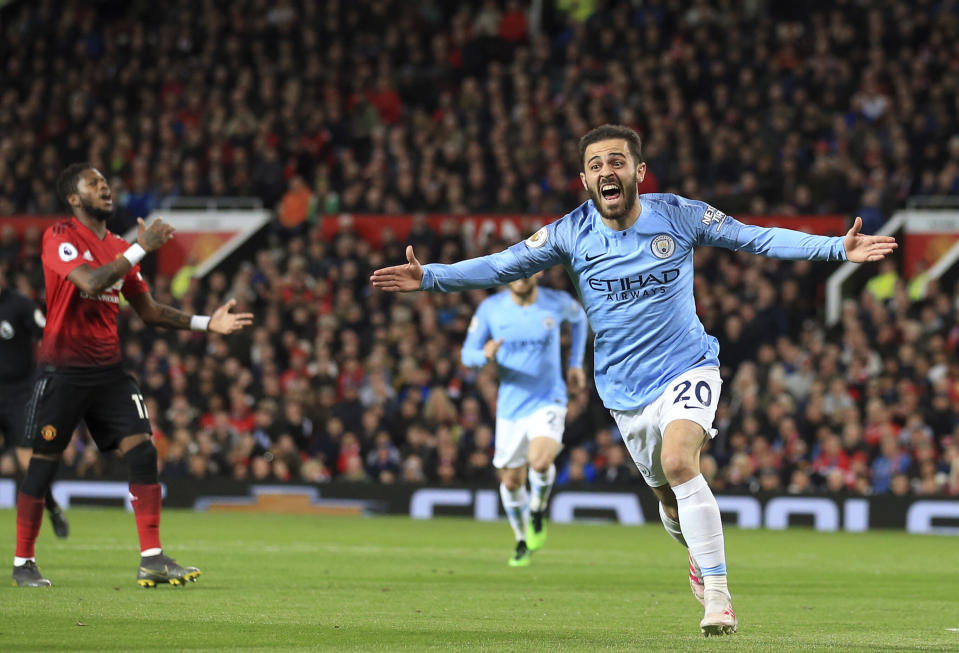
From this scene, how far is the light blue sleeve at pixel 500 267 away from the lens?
7867 mm

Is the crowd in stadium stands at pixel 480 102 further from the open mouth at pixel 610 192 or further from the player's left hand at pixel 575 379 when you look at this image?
the open mouth at pixel 610 192

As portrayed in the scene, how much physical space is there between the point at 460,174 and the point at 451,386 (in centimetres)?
510

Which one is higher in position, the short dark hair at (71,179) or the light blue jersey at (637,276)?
the short dark hair at (71,179)

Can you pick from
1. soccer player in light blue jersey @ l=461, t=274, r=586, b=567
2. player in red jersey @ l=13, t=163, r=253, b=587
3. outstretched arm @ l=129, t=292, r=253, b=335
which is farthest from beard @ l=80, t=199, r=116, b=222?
soccer player in light blue jersey @ l=461, t=274, r=586, b=567

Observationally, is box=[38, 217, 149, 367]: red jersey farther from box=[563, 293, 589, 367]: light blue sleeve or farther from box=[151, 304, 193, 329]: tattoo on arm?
box=[563, 293, 589, 367]: light blue sleeve

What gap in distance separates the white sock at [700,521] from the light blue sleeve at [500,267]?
1.38 m

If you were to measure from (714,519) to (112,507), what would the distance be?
15609 millimetres

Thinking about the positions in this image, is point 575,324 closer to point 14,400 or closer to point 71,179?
point 71,179

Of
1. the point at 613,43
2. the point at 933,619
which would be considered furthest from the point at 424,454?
the point at 933,619

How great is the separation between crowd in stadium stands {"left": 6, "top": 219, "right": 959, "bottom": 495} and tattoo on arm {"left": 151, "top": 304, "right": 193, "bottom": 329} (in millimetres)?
10774

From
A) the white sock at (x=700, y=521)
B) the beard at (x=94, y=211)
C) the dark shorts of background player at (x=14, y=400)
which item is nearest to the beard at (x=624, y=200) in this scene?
the white sock at (x=700, y=521)

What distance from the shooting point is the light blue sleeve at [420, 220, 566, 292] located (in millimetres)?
7867

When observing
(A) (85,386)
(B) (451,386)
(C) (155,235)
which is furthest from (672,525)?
(B) (451,386)

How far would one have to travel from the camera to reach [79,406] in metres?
9.99
